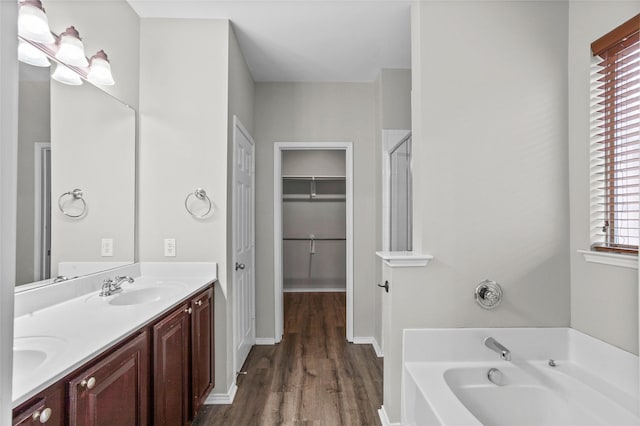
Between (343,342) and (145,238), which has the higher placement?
(145,238)

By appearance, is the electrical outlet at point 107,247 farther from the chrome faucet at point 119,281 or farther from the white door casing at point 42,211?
the white door casing at point 42,211

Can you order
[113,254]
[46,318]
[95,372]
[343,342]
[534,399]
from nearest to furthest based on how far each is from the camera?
[95,372] → [46,318] → [534,399] → [113,254] → [343,342]

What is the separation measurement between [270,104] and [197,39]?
120 centimetres

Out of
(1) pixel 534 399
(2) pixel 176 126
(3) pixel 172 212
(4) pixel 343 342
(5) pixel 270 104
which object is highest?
(5) pixel 270 104

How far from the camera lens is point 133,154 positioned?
2359mm

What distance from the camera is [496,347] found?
177cm

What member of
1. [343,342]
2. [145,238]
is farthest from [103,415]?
[343,342]

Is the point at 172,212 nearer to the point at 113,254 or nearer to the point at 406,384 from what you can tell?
the point at 113,254

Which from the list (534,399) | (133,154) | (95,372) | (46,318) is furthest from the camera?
(133,154)

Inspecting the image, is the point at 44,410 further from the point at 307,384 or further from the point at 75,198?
the point at 307,384

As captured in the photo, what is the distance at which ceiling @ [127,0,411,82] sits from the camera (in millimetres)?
2318

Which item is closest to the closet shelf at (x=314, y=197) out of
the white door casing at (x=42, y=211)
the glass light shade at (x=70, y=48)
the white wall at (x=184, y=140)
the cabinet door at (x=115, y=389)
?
the white wall at (x=184, y=140)

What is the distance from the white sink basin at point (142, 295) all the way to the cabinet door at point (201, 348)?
0.20m

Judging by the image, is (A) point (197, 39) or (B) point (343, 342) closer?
(A) point (197, 39)
